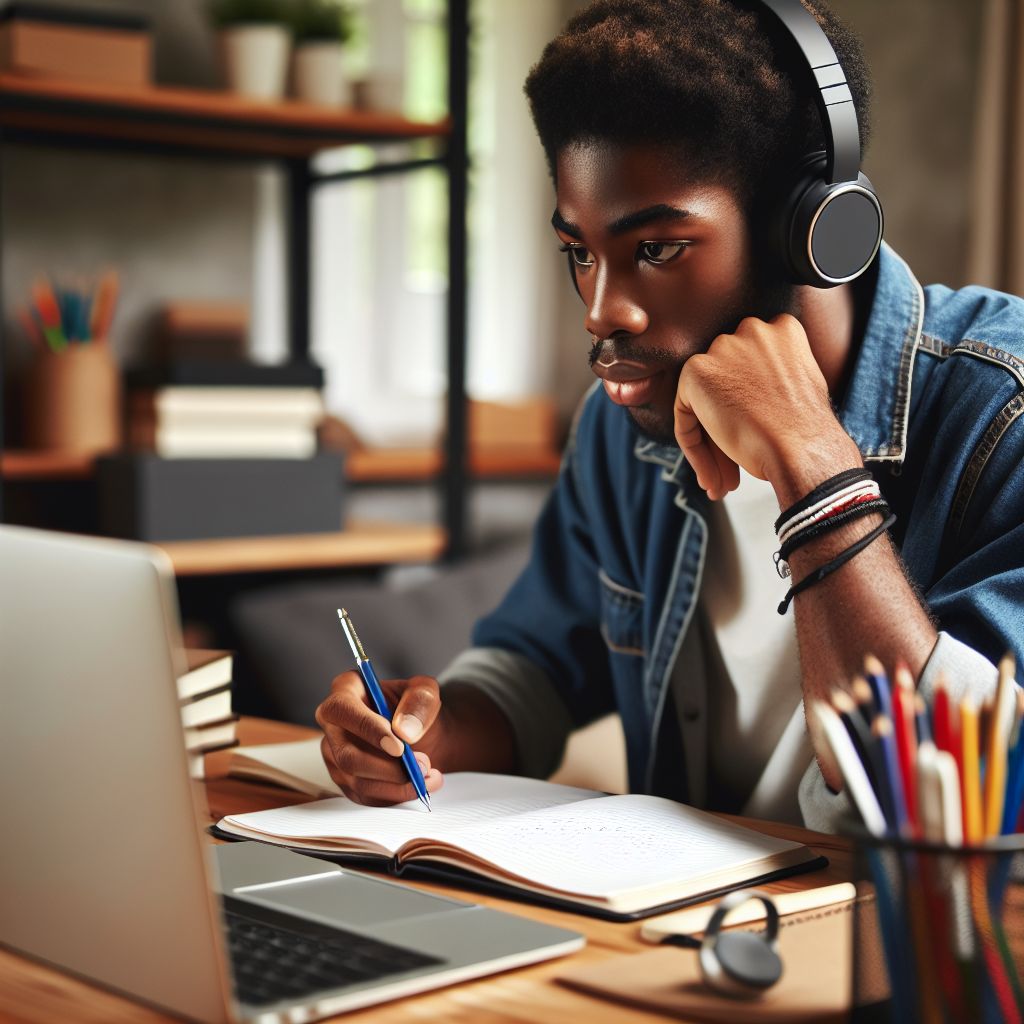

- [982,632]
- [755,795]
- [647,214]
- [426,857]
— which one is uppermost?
[647,214]

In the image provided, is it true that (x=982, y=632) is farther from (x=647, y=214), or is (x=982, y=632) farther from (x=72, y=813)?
(x=72, y=813)

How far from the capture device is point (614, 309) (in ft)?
3.57

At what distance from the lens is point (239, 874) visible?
2.75 feet

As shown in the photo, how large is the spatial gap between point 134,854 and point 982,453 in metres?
0.71

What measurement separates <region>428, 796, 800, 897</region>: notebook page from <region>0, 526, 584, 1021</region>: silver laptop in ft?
0.21

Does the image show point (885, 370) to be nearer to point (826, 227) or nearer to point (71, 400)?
point (826, 227)

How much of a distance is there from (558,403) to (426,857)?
8.20ft

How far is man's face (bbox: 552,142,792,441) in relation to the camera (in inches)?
42.2

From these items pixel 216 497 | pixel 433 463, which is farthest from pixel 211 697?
pixel 433 463

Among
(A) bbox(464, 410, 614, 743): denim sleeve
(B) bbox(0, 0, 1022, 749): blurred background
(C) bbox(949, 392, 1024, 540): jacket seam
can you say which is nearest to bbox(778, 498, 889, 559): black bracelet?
(C) bbox(949, 392, 1024, 540): jacket seam

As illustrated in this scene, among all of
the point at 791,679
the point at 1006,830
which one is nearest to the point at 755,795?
the point at 791,679

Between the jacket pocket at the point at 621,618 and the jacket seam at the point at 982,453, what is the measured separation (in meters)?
0.36

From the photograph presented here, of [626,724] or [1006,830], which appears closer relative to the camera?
[1006,830]

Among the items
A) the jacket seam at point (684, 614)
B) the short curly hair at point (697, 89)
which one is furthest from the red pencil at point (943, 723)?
the jacket seam at point (684, 614)
